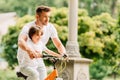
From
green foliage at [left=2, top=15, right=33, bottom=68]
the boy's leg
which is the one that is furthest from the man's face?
green foliage at [left=2, top=15, right=33, bottom=68]

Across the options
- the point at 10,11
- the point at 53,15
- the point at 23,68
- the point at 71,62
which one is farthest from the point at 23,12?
the point at 23,68

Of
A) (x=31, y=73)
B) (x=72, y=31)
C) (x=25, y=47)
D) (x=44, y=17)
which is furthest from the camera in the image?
(x=72, y=31)

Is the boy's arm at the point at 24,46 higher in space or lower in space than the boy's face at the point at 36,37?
lower

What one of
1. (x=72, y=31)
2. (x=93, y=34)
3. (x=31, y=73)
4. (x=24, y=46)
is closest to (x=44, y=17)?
(x=24, y=46)

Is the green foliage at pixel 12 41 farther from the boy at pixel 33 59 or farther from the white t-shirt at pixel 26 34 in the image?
the boy at pixel 33 59

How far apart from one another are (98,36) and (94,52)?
2.25 ft

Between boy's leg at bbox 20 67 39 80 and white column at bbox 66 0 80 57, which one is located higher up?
white column at bbox 66 0 80 57

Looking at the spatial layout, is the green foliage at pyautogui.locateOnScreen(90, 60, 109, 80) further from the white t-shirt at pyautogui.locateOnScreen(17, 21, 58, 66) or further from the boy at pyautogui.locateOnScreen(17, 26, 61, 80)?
the boy at pyautogui.locateOnScreen(17, 26, 61, 80)

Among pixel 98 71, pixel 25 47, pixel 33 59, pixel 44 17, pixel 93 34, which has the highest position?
pixel 44 17

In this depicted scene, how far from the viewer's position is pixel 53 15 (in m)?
14.9

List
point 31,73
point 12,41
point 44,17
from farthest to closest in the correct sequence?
point 12,41
point 44,17
point 31,73

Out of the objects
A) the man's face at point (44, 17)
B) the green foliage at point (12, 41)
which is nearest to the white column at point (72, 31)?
the man's face at point (44, 17)

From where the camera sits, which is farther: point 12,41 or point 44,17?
point 12,41

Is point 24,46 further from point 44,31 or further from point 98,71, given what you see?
point 98,71
